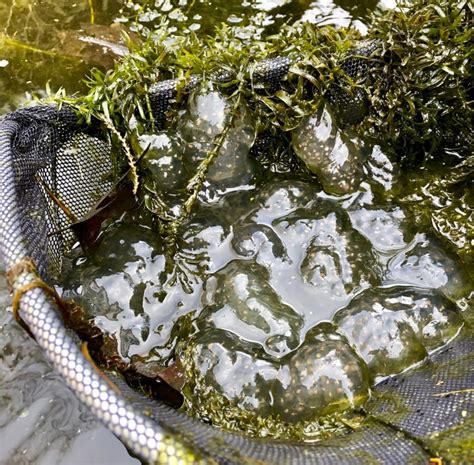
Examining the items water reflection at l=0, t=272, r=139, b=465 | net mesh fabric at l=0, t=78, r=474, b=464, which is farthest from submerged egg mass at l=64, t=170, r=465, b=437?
water reflection at l=0, t=272, r=139, b=465

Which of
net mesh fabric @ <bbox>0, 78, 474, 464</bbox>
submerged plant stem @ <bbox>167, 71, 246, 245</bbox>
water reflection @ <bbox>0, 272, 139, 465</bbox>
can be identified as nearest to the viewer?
net mesh fabric @ <bbox>0, 78, 474, 464</bbox>

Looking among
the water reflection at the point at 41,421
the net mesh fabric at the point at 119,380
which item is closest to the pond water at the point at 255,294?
the water reflection at the point at 41,421

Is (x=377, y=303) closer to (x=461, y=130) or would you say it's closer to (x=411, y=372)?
(x=411, y=372)

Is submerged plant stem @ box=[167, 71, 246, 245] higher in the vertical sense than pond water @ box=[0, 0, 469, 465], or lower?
higher

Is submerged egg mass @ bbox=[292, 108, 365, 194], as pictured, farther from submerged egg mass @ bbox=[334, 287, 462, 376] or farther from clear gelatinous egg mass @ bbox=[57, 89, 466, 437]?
submerged egg mass @ bbox=[334, 287, 462, 376]

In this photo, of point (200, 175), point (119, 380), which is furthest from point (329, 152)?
point (119, 380)

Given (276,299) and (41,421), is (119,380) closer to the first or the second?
(41,421)

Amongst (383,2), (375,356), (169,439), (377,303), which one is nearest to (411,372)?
(375,356)
